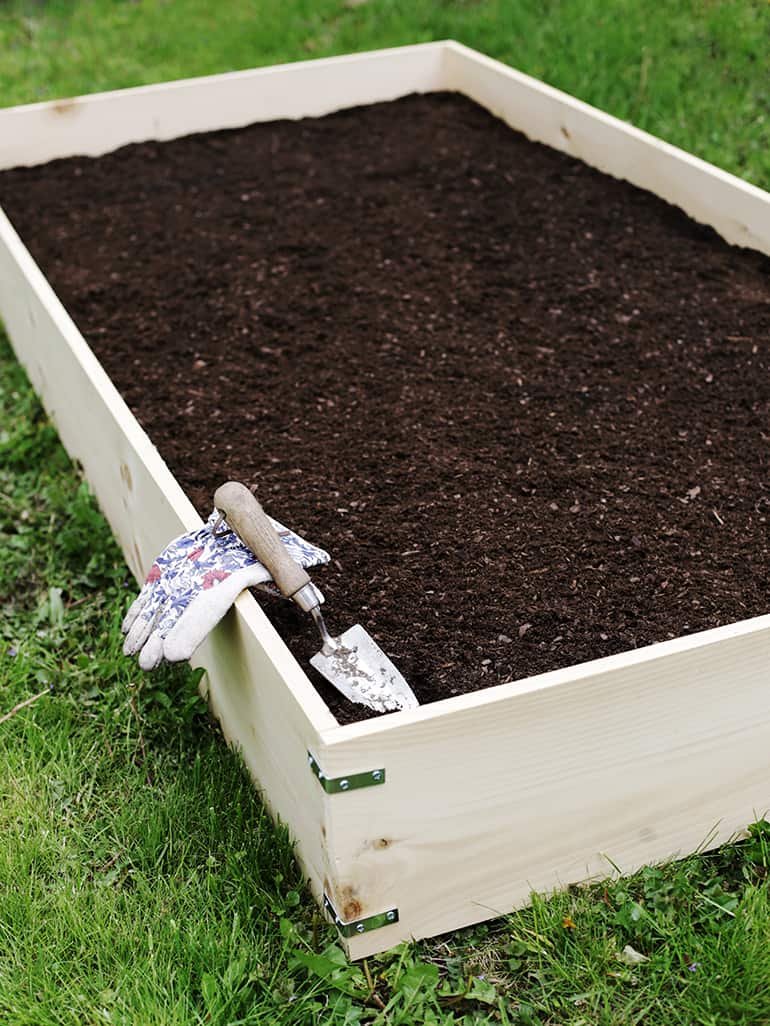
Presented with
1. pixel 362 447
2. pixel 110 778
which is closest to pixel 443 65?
pixel 362 447

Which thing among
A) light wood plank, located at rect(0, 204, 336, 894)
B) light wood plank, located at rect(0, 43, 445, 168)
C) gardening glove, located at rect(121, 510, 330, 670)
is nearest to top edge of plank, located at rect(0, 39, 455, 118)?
light wood plank, located at rect(0, 43, 445, 168)

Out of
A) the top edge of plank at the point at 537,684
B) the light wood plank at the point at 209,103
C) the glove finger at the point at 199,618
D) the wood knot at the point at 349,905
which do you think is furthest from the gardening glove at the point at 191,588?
the light wood plank at the point at 209,103

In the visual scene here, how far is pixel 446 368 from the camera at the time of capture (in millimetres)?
3160

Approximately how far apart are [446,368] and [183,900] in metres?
1.58

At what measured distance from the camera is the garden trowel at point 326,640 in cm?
212

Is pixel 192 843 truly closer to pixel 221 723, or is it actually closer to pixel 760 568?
pixel 221 723

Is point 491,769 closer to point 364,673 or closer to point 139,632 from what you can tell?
point 364,673

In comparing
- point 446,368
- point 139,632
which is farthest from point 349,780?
point 446,368

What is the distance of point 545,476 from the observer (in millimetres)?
2732

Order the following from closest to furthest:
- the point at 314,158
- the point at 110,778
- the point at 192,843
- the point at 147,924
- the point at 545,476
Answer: the point at 147,924 < the point at 192,843 < the point at 110,778 < the point at 545,476 < the point at 314,158

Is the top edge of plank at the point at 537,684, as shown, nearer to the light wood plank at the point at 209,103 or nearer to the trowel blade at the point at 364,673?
the trowel blade at the point at 364,673

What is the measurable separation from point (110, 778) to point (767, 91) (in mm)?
3619

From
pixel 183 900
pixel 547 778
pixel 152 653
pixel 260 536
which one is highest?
pixel 260 536

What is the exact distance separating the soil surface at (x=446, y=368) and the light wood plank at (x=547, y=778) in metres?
0.29
